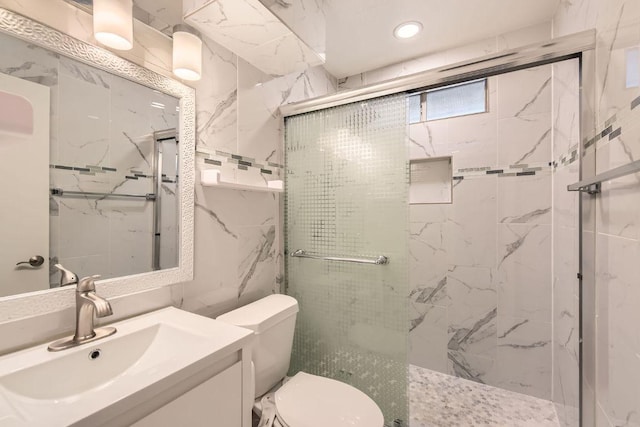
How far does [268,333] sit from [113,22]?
136cm

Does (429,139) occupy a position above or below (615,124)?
above

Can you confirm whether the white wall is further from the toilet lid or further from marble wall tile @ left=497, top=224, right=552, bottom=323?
marble wall tile @ left=497, top=224, right=552, bottom=323

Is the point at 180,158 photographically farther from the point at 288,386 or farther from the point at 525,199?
the point at 525,199

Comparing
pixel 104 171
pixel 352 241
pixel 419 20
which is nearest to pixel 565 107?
pixel 419 20

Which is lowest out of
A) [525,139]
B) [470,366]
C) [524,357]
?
[470,366]

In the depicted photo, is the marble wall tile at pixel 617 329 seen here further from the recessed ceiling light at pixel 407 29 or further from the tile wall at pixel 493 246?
the recessed ceiling light at pixel 407 29

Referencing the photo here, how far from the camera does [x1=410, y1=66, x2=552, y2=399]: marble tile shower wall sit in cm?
188

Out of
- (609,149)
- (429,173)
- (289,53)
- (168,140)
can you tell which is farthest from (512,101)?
(168,140)

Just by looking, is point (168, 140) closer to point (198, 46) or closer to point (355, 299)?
point (198, 46)

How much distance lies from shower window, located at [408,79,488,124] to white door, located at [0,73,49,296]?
2.14m

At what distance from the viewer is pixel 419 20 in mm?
1768

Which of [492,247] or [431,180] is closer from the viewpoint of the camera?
[492,247]

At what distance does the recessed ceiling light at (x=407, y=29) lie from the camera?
5.93 ft

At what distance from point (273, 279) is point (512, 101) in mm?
2038
